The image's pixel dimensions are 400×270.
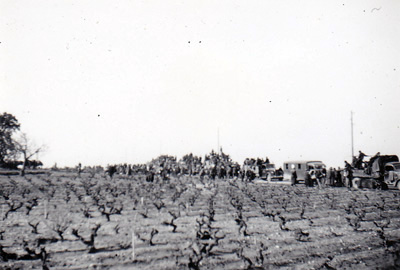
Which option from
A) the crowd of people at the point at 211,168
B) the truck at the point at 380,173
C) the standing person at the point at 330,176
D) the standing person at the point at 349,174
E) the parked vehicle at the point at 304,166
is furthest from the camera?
the crowd of people at the point at 211,168

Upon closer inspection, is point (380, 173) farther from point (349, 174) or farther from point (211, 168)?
point (211, 168)

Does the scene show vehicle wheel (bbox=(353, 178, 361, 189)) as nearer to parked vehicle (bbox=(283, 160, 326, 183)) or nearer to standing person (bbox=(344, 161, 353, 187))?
standing person (bbox=(344, 161, 353, 187))

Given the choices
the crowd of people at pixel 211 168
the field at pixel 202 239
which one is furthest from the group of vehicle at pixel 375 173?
the crowd of people at pixel 211 168

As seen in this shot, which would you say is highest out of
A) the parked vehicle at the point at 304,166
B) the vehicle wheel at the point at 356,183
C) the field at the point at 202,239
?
the parked vehicle at the point at 304,166

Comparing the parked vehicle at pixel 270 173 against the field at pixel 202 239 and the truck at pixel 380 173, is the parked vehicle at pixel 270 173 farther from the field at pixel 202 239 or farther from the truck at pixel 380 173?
the field at pixel 202 239

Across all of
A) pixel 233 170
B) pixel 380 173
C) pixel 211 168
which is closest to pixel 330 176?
pixel 380 173

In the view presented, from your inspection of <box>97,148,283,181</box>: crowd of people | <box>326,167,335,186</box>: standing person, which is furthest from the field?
<box>97,148,283,181</box>: crowd of people

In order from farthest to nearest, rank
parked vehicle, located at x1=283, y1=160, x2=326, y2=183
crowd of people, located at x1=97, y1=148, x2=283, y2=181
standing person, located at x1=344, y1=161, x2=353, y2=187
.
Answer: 1. crowd of people, located at x1=97, y1=148, x2=283, y2=181
2. parked vehicle, located at x1=283, y1=160, x2=326, y2=183
3. standing person, located at x1=344, y1=161, x2=353, y2=187

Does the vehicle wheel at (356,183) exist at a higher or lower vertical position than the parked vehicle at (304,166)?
lower

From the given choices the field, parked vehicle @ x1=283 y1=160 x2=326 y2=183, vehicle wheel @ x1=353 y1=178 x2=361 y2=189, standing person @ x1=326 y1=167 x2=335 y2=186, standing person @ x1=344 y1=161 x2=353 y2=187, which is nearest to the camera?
the field

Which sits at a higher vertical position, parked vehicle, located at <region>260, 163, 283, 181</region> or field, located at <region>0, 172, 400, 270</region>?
parked vehicle, located at <region>260, 163, 283, 181</region>
